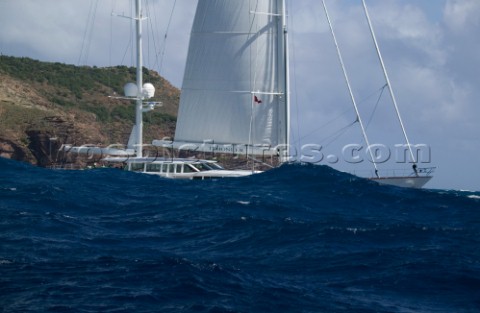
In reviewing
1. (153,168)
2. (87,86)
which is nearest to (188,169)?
(153,168)

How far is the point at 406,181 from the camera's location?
3725cm

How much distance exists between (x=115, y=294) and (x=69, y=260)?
2900 millimetres

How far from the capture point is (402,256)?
56.1 feet

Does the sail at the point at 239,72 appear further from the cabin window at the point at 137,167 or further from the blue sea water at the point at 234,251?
the blue sea water at the point at 234,251

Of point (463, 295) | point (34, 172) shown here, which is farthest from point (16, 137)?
point (463, 295)

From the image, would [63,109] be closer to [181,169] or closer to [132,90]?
[132,90]

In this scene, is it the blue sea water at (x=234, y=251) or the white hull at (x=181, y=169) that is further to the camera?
the white hull at (x=181, y=169)

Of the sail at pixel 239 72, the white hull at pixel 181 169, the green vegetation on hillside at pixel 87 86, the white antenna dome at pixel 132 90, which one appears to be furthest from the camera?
the green vegetation on hillside at pixel 87 86

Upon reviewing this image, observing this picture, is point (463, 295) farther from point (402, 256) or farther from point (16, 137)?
point (16, 137)

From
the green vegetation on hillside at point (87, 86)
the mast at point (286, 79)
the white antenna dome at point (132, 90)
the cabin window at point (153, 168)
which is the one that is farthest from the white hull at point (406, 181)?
the green vegetation on hillside at point (87, 86)

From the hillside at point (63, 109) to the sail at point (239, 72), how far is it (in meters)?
18.5

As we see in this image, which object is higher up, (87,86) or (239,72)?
(87,86)

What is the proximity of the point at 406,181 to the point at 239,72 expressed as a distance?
1163cm

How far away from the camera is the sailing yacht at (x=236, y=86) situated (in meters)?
42.0
